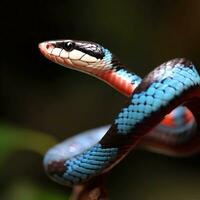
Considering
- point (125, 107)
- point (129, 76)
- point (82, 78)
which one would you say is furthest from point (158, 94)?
point (82, 78)

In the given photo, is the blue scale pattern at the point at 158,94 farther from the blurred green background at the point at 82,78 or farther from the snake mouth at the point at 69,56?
the blurred green background at the point at 82,78

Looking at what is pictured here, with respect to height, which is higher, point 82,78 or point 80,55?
point 80,55

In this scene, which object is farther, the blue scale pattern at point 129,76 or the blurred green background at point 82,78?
the blurred green background at point 82,78

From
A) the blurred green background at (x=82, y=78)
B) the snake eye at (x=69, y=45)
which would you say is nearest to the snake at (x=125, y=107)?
the snake eye at (x=69, y=45)

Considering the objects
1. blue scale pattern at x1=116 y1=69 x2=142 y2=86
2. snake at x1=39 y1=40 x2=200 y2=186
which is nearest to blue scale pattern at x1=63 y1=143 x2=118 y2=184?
snake at x1=39 y1=40 x2=200 y2=186

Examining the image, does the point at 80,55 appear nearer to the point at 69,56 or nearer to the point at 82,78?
Result: the point at 69,56

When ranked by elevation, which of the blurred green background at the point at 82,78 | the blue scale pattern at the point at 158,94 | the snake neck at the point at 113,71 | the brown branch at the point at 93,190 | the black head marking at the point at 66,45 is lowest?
the blurred green background at the point at 82,78

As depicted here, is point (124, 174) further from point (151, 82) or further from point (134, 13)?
point (151, 82)

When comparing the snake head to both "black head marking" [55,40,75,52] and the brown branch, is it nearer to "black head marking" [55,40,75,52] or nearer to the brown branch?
"black head marking" [55,40,75,52]
